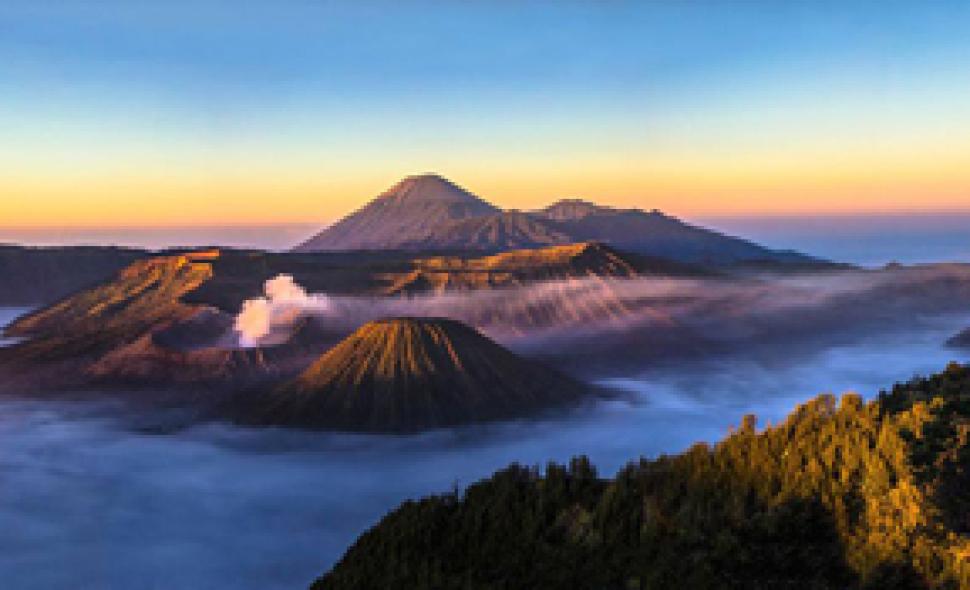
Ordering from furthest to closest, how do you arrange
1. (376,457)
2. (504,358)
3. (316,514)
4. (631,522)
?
(504,358) → (376,457) → (316,514) → (631,522)

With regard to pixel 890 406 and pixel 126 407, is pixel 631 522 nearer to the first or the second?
pixel 890 406

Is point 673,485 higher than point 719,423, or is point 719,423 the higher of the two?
point 673,485

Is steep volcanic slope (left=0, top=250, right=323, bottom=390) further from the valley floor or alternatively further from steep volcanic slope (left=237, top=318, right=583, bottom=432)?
steep volcanic slope (left=237, top=318, right=583, bottom=432)

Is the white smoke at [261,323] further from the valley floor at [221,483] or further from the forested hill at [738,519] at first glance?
the forested hill at [738,519]

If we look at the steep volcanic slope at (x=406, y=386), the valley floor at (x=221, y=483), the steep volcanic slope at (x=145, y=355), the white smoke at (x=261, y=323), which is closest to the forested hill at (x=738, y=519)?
the valley floor at (x=221, y=483)

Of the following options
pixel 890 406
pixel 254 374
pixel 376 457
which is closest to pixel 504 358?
pixel 376 457
